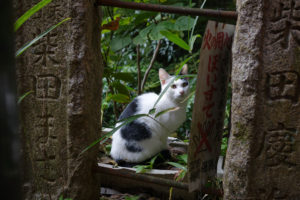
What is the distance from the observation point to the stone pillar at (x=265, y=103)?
1.08m

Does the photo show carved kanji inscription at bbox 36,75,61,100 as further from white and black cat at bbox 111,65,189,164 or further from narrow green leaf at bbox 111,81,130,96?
narrow green leaf at bbox 111,81,130,96

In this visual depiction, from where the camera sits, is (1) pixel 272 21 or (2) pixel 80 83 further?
(2) pixel 80 83

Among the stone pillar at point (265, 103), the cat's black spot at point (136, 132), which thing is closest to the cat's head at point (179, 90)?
the cat's black spot at point (136, 132)

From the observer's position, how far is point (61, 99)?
4.53ft

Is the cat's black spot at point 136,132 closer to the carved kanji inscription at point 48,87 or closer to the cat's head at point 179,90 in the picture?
the cat's head at point 179,90

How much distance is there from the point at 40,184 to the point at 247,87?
1.17 meters

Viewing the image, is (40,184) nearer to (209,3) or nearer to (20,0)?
(20,0)

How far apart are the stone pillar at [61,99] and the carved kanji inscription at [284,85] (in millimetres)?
838

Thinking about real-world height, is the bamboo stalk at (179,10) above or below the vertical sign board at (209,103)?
above

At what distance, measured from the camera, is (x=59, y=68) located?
1369 mm

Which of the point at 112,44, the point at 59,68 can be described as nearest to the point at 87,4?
the point at 59,68

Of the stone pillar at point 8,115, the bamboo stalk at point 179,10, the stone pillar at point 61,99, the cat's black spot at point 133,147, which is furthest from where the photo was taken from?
the cat's black spot at point 133,147

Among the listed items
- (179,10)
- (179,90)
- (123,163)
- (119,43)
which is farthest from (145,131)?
(179,10)

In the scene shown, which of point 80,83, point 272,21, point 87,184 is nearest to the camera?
point 272,21
